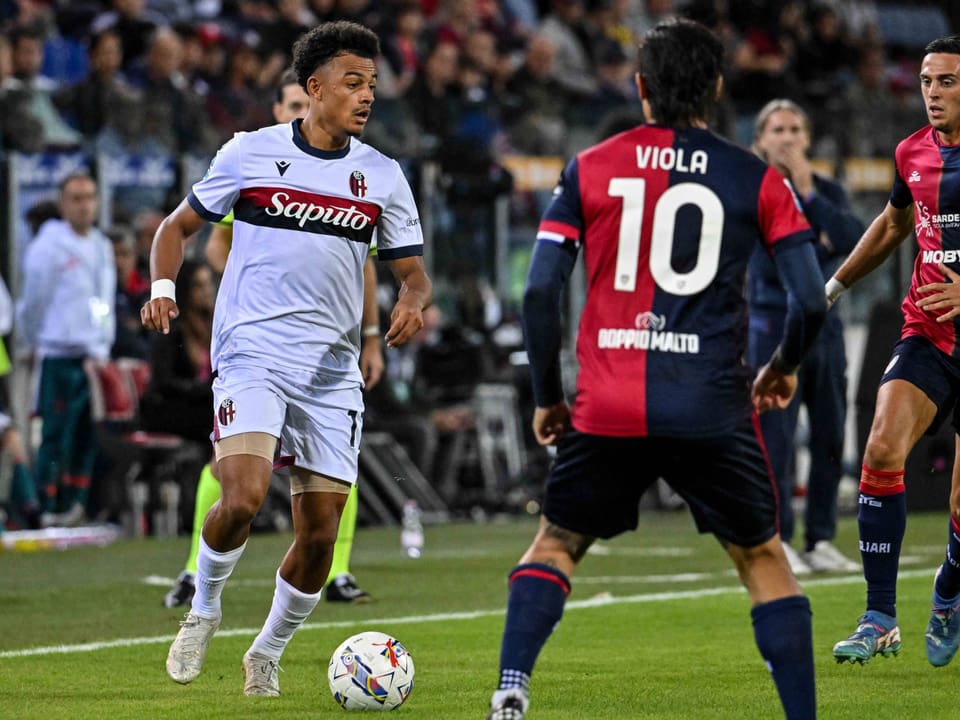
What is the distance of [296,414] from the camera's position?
6.61 metres

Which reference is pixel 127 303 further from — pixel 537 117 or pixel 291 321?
pixel 291 321

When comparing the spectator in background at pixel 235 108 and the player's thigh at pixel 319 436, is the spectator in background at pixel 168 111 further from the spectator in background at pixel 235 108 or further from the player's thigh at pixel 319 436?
the player's thigh at pixel 319 436

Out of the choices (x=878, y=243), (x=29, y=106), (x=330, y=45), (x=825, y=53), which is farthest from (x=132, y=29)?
(x=825, y=53)

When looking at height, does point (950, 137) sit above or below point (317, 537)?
above

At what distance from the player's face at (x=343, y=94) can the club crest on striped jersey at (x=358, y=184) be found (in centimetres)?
17

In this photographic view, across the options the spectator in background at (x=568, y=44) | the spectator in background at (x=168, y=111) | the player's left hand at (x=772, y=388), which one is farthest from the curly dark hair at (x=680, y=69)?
the spectator in background at (x=568, y=44)

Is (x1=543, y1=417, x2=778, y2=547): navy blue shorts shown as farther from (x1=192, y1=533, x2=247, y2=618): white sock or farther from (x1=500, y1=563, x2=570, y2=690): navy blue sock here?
(x1=192, y1=533, x2=247, y2=618): white sock

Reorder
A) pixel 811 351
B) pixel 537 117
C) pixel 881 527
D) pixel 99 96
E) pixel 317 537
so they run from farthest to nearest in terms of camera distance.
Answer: pixel 537 117 < pixel 99 96 < pixel 811 351 < pixel 881 527 < pixel 317 537

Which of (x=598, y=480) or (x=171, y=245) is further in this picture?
(x=171, y=245)

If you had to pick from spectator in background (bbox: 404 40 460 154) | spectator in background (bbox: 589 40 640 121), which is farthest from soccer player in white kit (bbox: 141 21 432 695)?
spectator in background (bbox: 589 40 640 121)

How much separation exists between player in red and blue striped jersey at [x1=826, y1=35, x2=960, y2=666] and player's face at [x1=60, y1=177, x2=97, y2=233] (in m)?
7.70

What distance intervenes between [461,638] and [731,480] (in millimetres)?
3443

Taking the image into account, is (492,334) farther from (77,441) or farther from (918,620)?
(918,620)

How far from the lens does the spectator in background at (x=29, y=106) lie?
13773mm
